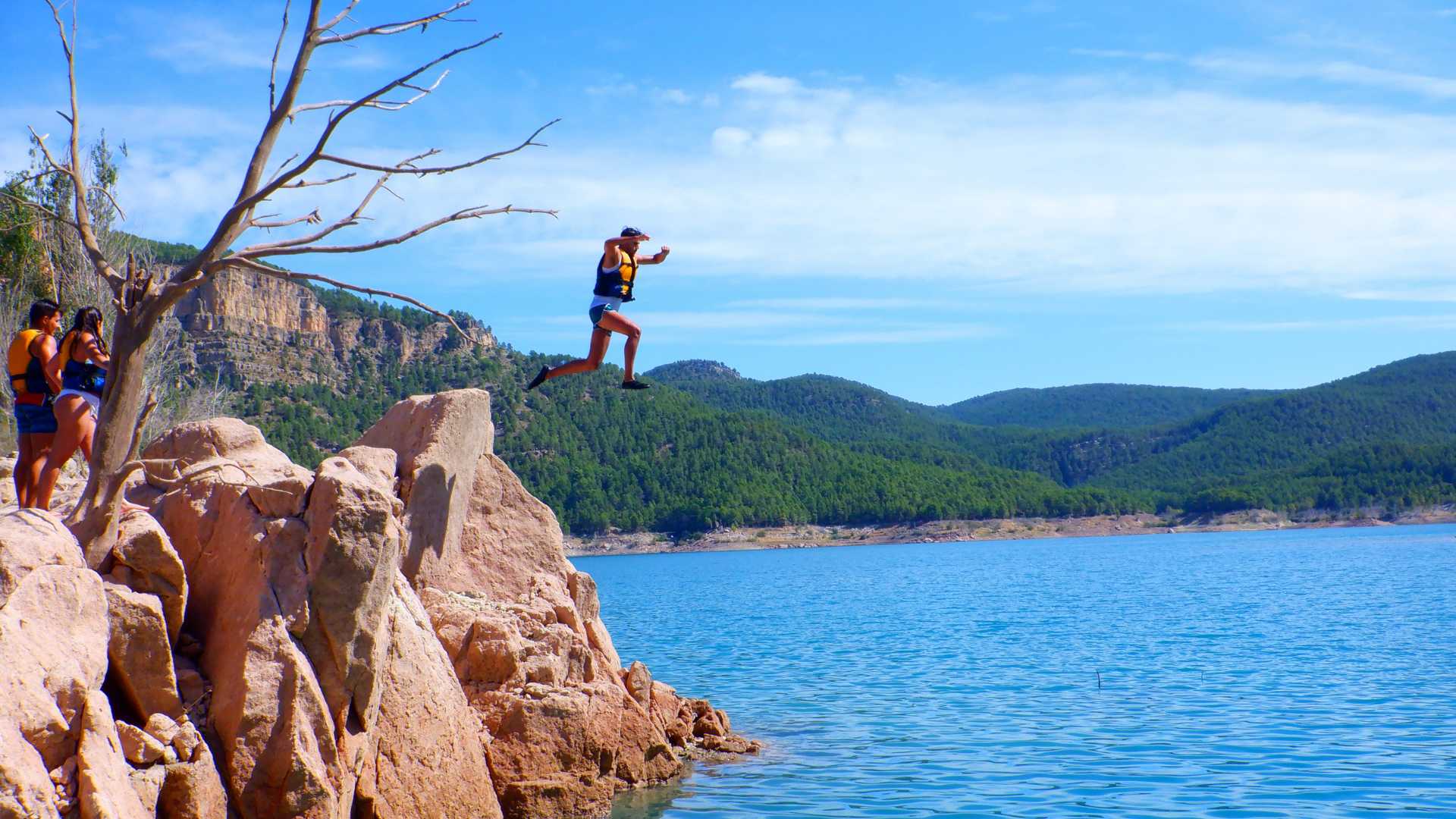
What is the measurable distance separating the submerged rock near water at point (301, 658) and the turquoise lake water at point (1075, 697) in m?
1.69

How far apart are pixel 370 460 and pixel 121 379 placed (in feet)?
13.6

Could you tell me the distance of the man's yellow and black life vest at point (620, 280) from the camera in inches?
522

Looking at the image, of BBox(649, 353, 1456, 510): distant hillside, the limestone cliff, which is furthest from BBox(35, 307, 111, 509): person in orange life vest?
BBox(649, 353, 1456, 510): distant hillside

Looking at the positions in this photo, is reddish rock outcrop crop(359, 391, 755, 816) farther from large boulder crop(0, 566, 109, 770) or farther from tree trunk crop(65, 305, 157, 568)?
large boulder crop(0, 566, 109, 770)

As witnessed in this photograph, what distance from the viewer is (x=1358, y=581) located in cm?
5197

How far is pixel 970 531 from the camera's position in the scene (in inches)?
5497

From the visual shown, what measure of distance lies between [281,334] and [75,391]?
331 ft

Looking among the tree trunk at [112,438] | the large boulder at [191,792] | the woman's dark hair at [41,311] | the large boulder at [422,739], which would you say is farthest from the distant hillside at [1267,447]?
the tree trunk at [112,438]

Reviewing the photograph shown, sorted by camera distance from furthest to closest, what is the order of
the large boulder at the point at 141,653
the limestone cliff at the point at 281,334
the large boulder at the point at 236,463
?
the limestone cliff at the point at 281,334
the large boulder at the point at 236,463
the large boulder at the point at 141,653

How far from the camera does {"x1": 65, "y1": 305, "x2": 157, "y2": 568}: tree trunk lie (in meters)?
9.23

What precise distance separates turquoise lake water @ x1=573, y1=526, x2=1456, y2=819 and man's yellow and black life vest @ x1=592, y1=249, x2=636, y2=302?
5.80 metres

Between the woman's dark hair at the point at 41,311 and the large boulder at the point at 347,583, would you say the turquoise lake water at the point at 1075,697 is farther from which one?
the woman's dark hair at the point at 41,311

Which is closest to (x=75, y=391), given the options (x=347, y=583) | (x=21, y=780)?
(x=347, y=583)

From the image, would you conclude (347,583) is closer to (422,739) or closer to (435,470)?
(422,739)
